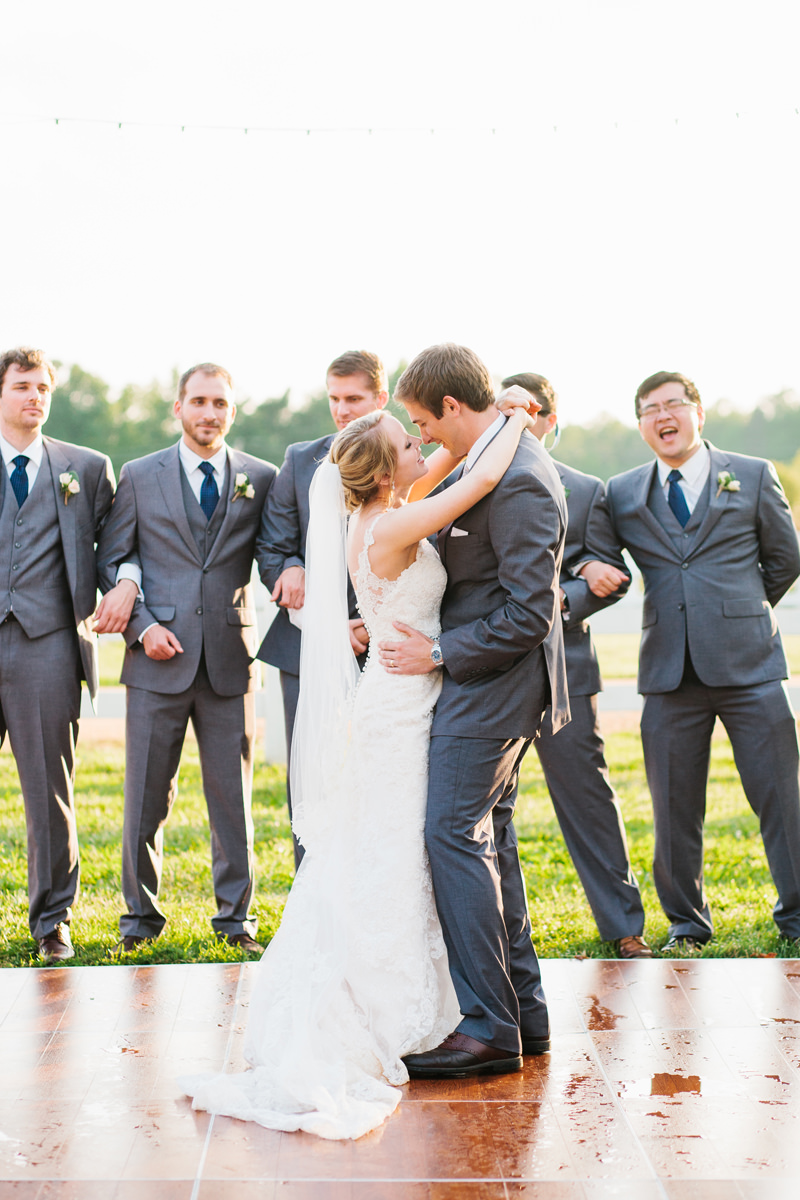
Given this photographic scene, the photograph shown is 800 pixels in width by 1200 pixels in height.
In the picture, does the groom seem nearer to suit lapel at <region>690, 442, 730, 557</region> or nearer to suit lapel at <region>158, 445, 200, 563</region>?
suit lapel at <region>690, 442, 730, 557</region>

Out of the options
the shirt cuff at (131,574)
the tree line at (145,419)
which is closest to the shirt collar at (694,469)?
the shirt cuff at (131,574)

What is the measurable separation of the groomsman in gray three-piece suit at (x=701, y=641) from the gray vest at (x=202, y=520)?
1636 millimetres

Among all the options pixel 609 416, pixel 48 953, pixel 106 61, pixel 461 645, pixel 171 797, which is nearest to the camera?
pixel 461 645

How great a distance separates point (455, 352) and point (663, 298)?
722 inches

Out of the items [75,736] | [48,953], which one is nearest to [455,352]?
[75,736]

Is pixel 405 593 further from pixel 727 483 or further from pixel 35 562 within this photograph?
pixel 35 562

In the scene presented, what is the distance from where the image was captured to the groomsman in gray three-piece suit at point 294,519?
15.4 feet

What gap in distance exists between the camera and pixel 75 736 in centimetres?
492

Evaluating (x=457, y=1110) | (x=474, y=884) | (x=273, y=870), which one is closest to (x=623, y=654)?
(x=273, y=870)

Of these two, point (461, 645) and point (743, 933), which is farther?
point (743, 933)

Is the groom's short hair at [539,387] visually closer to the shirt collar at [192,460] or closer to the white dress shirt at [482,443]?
the white dress shirt at [482,443]

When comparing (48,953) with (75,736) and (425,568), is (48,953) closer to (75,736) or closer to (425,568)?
(75,736)

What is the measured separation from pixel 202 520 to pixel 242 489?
0.67ft

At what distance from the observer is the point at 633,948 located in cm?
460
